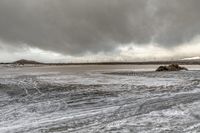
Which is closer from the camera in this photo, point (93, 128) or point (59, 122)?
point (93, 128)

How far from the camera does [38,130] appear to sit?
389 inches

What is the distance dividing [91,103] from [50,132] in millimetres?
6188

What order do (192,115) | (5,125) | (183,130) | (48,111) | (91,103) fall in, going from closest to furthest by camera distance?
(183,130) < (5,125) < (192,115) < (48,111) < (91,103)

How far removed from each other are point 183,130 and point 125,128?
223 centimetres

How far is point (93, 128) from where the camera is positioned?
32.2 ft

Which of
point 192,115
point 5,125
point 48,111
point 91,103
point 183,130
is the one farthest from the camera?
point 91,103

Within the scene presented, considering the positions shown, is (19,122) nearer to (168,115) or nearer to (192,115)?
(168,115)

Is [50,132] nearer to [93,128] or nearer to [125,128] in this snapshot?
[93,128]

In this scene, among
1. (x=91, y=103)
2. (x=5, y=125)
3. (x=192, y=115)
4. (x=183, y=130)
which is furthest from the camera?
(x=91, y=103)

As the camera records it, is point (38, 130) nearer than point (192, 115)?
Yes

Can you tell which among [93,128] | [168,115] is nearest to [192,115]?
[168,115]

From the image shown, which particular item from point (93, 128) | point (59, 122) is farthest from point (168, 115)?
point (59, 122)

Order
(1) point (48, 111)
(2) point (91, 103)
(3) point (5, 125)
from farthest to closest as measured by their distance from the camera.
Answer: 1. (2) point (91, 103)
2. (1) point (48, 111)
3. (3) point (5, 125)

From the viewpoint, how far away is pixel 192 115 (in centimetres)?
1167
